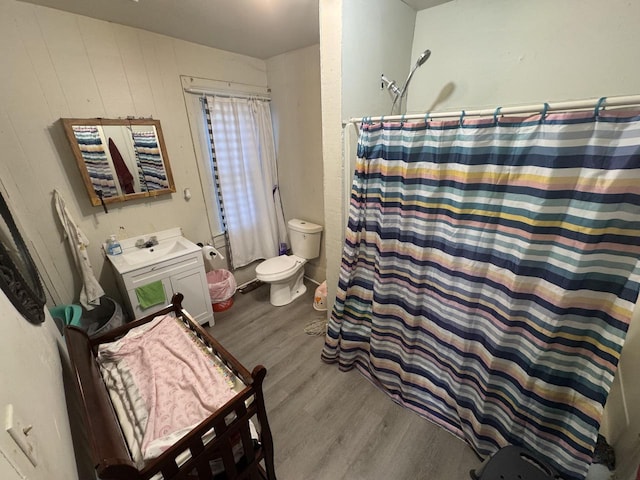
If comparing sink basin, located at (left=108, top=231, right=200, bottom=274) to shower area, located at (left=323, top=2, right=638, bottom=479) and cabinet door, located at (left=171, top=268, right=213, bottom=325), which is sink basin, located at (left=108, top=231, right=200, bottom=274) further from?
shower area, located at (left=323, top=2, right=638, bottom=479)

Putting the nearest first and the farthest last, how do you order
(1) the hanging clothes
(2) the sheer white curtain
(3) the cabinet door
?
(1) the hanging clothes, (3) the cabinet door, (2) the sheer white curtain

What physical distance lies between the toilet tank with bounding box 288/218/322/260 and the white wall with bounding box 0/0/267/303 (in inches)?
45.1

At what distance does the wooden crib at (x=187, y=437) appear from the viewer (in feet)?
2.51

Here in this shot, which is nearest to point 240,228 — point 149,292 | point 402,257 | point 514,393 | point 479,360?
point 149,292

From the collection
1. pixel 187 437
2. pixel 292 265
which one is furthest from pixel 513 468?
pixel 292 265

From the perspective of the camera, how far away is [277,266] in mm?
2543

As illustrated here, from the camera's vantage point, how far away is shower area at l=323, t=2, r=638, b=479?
92 cm

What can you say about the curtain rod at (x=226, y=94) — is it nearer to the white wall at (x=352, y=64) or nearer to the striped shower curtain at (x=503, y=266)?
the white wall at (x=352, y=64)

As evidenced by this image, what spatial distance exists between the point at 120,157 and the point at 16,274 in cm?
143

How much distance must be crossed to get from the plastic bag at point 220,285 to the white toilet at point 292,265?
285 millimetres

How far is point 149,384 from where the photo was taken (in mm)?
1095

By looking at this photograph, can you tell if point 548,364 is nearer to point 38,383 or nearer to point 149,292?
point 38,383

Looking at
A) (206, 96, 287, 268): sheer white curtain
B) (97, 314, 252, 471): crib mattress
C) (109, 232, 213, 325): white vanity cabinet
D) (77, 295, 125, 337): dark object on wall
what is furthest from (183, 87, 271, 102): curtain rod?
(97, 314, 252, 471): crib mattress

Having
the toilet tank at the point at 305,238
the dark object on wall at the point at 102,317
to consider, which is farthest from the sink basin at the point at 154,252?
the toilet tank at the point at 305,238
